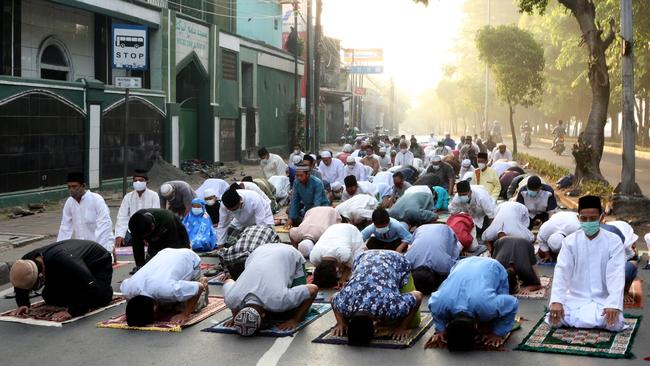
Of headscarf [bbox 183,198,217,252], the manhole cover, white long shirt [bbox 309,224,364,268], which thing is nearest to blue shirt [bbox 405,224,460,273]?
white long shirt [bbox 309,224,364,268]

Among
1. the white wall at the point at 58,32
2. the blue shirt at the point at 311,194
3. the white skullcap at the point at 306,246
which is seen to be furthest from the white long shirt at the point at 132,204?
the white wall at the point at 58,32

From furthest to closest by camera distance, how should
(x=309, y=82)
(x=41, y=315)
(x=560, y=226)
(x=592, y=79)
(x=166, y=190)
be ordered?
(x=309, y=82)
(x=592, y=79)
(x=166, y=190)
(x=560, y=226)
(x=41, y=315)

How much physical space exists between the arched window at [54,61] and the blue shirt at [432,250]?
1481cm

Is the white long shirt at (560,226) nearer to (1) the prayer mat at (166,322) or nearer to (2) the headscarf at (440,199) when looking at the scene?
(1) the prayer mat at (166,322)

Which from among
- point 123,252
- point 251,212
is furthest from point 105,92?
point 251,212

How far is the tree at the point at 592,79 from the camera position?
2030 centimetres

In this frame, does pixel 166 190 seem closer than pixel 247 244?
Result: No

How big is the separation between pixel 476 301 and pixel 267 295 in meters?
2.04

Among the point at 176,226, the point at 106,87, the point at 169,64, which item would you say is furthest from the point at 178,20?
the point at 176,226

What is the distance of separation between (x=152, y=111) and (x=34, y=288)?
56.6 ft

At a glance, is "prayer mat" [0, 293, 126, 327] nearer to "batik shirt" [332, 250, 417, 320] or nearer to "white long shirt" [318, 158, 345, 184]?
"batik shirt" [332, 250, 417, 320]

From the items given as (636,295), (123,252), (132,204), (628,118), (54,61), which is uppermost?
(54,61)

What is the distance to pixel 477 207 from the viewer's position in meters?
14.3

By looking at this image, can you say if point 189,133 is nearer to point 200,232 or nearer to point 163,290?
point 200,232
